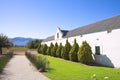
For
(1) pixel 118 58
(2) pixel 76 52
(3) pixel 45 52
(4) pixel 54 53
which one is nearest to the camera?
(1) pixel 118 58

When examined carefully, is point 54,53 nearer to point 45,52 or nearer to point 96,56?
point 45,52

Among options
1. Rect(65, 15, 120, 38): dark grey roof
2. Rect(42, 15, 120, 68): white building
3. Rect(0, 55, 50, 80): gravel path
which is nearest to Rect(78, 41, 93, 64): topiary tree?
Rect(42, 15, 120, 68): white building

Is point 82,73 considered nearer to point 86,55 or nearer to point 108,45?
point 108,45

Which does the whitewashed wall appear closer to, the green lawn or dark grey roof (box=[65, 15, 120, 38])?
dark grey roof (box=[65, 15, 120, 38])

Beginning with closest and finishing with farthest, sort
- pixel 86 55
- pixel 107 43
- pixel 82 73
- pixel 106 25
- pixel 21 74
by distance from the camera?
pixel 21 74, pixel 82 73, pixel 107 43, pixel 86 55, pixel 106 25

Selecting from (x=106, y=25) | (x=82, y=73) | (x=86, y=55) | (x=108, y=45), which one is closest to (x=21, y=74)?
(x=82, y=73)

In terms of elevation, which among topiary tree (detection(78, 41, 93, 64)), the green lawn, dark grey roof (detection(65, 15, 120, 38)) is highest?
dark grey roof (detection(65, 15, 120, 38))

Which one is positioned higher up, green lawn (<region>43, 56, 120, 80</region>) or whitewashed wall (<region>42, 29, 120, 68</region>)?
whitewashed wall (<region>42, 29, 120, 68</region>)

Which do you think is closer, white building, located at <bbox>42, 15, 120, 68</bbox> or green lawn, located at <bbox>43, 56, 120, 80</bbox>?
green lawn, located at <bbox>43, 56, 120, 80</bbox>

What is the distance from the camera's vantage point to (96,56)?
23547 millimetres

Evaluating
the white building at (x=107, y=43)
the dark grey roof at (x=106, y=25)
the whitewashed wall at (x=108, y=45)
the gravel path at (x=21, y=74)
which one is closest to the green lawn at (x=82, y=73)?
the gravel path at (x=21, y=74)

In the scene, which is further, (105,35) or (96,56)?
(96,56)

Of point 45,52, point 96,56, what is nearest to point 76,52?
point 96,56

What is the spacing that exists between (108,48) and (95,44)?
308 centimetres
